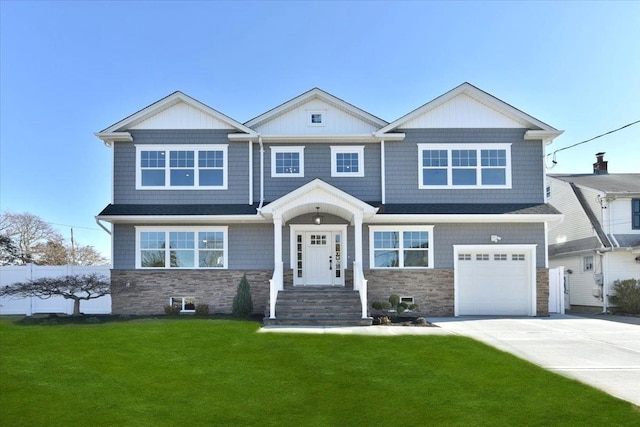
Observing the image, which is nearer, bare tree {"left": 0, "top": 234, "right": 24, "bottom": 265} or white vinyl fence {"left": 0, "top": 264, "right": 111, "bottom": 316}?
white vinyl fence {"left": 0, "top": 264, "right": 111, "bottom": 316}

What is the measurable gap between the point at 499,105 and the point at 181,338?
13.3 meters

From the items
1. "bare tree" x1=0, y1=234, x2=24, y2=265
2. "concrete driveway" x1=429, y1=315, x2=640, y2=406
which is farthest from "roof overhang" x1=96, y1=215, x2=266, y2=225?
"bare tree" x1=0, y1=234, x2=24, y2=265

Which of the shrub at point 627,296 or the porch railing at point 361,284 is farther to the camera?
the shrub at point 627,296

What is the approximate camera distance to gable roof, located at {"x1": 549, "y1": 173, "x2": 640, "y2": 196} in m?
21.7

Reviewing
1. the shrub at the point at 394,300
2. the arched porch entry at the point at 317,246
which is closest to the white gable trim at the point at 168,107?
the arched porch entry at the point at 317,246

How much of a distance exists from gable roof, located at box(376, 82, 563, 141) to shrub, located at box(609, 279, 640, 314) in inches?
282

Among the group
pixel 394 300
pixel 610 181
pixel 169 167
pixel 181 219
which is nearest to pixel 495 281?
pixel 394 300

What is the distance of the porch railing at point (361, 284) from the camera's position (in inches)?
567

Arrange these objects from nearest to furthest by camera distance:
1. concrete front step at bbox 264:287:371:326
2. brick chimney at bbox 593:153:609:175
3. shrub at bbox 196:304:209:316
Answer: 1. concrete front step at bbox 264:287:371:326
2. shrub at bbox 196:304:209:316
3. brick chimney at bbox 593:153:609:175

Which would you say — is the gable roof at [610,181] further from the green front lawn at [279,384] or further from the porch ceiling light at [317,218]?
the green front lawn at [279,384]

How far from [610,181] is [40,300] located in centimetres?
2550

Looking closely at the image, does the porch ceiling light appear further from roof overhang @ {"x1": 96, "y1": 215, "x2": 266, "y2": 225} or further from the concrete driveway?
the concrete driveway

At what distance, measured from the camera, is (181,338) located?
11.2 meters

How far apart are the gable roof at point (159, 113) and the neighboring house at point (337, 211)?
0.05 metres
